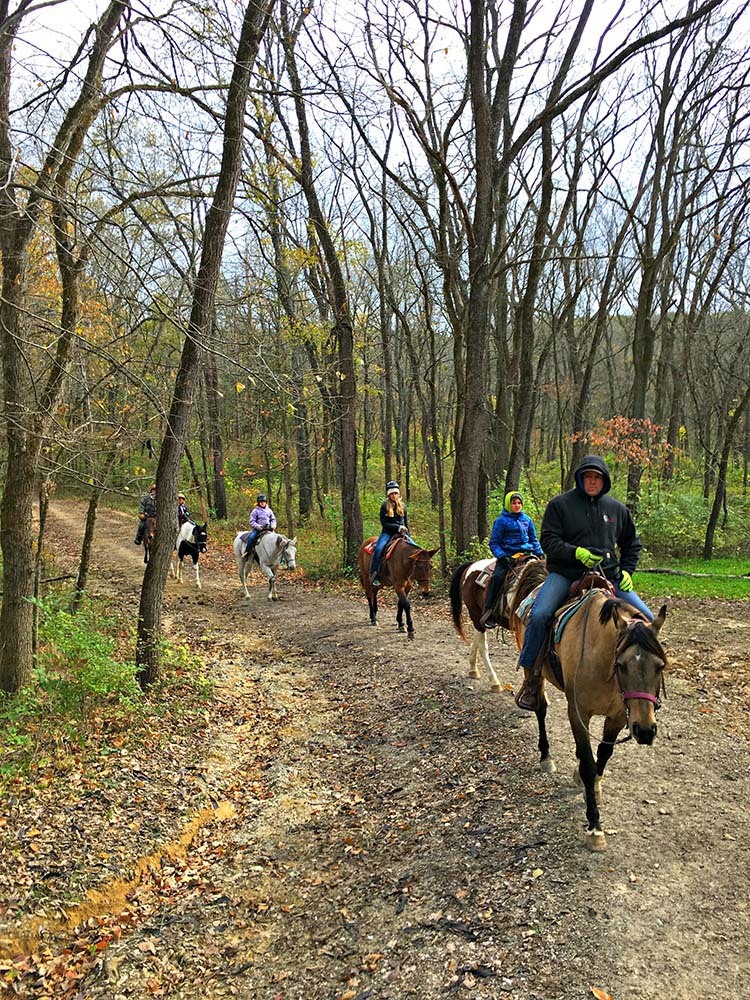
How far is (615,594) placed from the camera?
5.88 metres

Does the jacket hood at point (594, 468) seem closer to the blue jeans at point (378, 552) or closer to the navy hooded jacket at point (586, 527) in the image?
the navy hooded jacket at point (586, 527)

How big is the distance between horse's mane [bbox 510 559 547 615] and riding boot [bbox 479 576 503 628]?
54 centimetres

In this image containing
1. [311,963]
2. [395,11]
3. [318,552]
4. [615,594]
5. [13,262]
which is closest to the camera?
[311,963]

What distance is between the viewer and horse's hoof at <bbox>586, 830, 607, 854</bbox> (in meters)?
5.09

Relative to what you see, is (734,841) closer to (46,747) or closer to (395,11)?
(46,747)

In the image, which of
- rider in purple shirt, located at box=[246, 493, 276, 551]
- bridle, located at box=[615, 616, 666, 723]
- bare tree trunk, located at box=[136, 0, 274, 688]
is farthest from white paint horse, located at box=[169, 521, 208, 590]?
bridle, located at box=[615, 616, 666, 723]

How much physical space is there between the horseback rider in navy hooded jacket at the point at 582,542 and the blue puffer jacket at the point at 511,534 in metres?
2.09

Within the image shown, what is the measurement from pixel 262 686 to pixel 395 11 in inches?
609

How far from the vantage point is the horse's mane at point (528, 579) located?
7344 millimetres

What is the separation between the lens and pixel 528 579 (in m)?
7.44

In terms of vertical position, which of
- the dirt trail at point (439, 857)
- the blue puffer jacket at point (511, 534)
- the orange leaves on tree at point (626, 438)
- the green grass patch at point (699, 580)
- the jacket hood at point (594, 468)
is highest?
the orange leaves on tree at point (626, 438)

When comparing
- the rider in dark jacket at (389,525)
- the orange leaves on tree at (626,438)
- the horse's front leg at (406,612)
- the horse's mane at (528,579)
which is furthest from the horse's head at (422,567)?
the orange leaves on tree at (626,438)

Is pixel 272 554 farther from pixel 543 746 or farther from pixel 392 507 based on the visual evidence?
pixel 543 746

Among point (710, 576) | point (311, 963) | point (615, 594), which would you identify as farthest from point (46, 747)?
point (710, 576)
